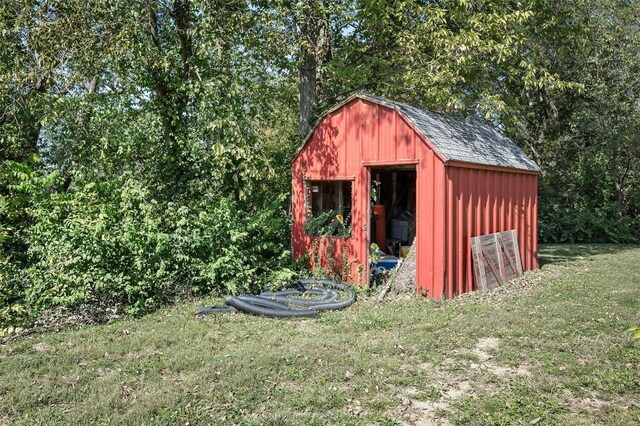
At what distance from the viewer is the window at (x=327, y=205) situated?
9.74 meters

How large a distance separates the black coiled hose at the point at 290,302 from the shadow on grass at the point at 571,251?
706 cm

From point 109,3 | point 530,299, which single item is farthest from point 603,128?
point 109,3

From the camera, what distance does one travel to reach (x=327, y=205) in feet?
34.6

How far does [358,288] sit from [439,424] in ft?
16.3

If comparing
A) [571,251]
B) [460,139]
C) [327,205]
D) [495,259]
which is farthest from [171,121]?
[571,251]

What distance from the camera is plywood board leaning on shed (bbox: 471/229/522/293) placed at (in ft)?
28.6

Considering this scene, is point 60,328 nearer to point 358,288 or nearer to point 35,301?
point 35,301

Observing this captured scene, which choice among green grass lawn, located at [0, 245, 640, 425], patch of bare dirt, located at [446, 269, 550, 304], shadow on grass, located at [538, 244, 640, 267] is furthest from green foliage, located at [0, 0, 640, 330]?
shadow on grass, located at [538, 244, 640, 267]

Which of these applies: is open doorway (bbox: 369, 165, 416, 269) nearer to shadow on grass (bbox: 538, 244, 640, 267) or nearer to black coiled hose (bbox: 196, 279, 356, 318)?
black coiled hose (bbox: 196, 279, 356, 318)

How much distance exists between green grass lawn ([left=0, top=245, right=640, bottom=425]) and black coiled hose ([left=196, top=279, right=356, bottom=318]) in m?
0.18

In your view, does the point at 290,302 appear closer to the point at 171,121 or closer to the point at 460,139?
the point at 460,139

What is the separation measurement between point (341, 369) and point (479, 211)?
17.2 feet

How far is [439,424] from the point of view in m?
3.82

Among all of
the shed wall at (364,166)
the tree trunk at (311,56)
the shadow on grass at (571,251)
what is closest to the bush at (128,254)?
the shed wall at (364,166)
